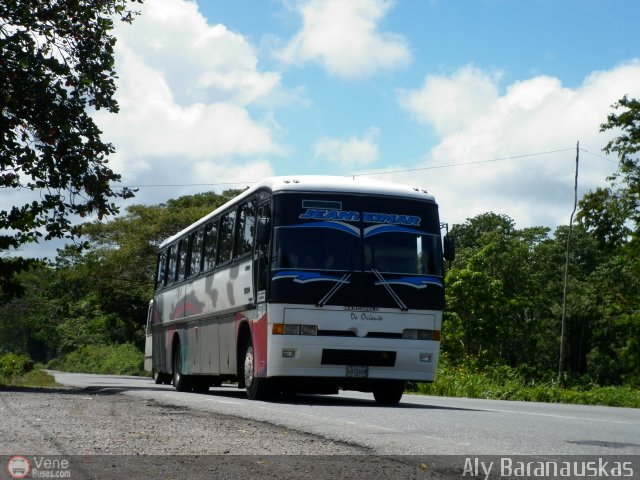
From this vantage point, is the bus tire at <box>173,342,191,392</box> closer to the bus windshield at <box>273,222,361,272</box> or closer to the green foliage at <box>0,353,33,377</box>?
the bus windshield at <box>273,222,361,272</box>

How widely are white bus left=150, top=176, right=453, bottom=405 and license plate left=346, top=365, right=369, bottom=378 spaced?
0.01 meters

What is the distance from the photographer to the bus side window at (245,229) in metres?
16.8

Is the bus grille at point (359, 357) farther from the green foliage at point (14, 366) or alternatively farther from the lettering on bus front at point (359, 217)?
the green foliage at point (14, 366)

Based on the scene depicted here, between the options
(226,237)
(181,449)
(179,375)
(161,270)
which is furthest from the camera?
(161,270)

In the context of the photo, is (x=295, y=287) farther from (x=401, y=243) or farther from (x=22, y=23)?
(x=22, y=23)

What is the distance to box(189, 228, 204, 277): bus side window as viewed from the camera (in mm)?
21016

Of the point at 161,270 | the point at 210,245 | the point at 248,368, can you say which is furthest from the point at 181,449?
the point at 161,270

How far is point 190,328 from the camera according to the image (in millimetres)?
21531

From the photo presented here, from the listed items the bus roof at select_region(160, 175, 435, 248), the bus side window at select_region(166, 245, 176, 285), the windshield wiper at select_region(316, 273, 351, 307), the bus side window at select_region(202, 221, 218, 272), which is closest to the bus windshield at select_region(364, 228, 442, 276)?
the windshield wiper at select_region(316, 273, 351, 307)

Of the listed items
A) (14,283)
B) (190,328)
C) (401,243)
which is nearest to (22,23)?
(14,283)

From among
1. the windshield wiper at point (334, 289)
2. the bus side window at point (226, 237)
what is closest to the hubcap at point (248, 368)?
the windshield wiper at point (334, 289)

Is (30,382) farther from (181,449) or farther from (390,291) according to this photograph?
(181,449)

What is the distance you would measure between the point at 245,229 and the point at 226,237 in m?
1.48

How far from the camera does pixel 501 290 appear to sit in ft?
202
